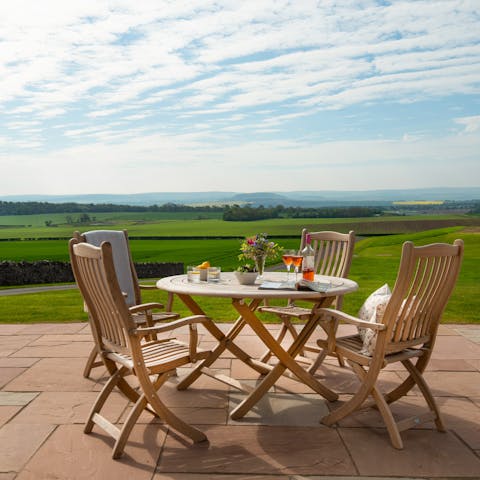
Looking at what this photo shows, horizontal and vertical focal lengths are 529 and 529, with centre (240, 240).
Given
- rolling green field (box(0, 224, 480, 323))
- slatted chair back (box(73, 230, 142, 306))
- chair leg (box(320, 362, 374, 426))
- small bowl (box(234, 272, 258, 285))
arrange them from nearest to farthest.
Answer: chair leg (box(320, 362, 374, 426)) → small bowl (box(234, 272, 258, 285)) → slatted chair back (box(73, 230, 142, 306)) → rolling green field (box(0, 224, 480, 323))

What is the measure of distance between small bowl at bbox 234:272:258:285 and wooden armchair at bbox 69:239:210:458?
1.82 ft

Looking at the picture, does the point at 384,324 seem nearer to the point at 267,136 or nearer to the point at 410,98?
the point at 410,98

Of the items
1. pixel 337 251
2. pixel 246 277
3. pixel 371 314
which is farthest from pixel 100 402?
pixel 337 251

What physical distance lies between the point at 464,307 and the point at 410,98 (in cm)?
1678

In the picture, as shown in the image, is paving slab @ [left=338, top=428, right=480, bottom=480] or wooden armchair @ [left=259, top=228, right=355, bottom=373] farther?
wooden armchair @ [left=259, top=228, right=355, bottom=373]

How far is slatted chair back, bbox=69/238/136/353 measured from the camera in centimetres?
276

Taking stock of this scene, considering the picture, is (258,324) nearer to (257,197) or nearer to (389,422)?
(389,422)

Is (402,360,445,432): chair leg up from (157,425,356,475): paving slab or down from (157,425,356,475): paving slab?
up

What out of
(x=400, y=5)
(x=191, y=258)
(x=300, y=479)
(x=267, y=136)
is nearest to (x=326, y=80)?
(x=400, y=5)

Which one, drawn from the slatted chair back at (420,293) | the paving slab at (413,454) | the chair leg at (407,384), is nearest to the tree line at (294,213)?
the chair leg at (407,384)

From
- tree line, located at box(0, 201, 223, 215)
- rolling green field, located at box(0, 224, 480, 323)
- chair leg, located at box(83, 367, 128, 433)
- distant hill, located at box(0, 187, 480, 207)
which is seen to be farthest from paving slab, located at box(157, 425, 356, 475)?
distant hill, located at box(0, 187, 480, 207)

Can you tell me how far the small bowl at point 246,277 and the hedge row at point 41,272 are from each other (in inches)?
850

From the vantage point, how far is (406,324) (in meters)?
3.01

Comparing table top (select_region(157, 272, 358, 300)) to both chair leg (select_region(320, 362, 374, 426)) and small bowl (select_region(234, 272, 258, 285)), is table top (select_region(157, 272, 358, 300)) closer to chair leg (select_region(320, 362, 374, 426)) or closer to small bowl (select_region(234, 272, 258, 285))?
small bowl (select_region(234, 272, 258, 285))
